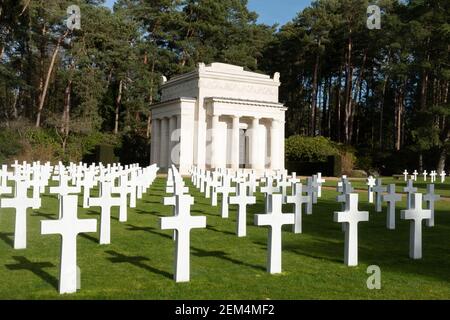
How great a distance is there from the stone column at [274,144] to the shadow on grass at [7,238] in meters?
34.7

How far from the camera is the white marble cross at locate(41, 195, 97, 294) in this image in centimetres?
549

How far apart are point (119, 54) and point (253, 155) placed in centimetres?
1911

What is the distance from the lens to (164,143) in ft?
144

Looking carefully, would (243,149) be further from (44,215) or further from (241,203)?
(241,203)

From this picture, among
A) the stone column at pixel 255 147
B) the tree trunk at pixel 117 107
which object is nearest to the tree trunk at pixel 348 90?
the stone column at pixel 255 147

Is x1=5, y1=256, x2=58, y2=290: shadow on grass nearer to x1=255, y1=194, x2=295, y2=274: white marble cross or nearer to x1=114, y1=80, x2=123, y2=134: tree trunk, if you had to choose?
x1=255, y1=194, x2=295, y2=274: white marble cross

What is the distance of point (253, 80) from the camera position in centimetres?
4350

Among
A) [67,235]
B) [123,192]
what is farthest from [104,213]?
[67,235]

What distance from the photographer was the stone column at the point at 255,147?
41938 millimetres

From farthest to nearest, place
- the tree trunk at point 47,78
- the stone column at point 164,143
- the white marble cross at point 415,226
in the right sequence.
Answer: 1. the tree trunk at point 47,78
2. the stone column at point 164,143
3. the white marble cross at point 415,226

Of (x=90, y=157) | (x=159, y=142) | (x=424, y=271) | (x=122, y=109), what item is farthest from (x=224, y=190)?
(x=122, y=109)

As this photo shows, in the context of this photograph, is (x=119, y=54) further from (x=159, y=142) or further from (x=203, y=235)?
(x=203, y=235)

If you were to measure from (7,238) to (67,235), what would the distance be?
12.7 ft

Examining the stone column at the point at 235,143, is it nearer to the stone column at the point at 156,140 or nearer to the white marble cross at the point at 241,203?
the stone column at the point at 156,140
